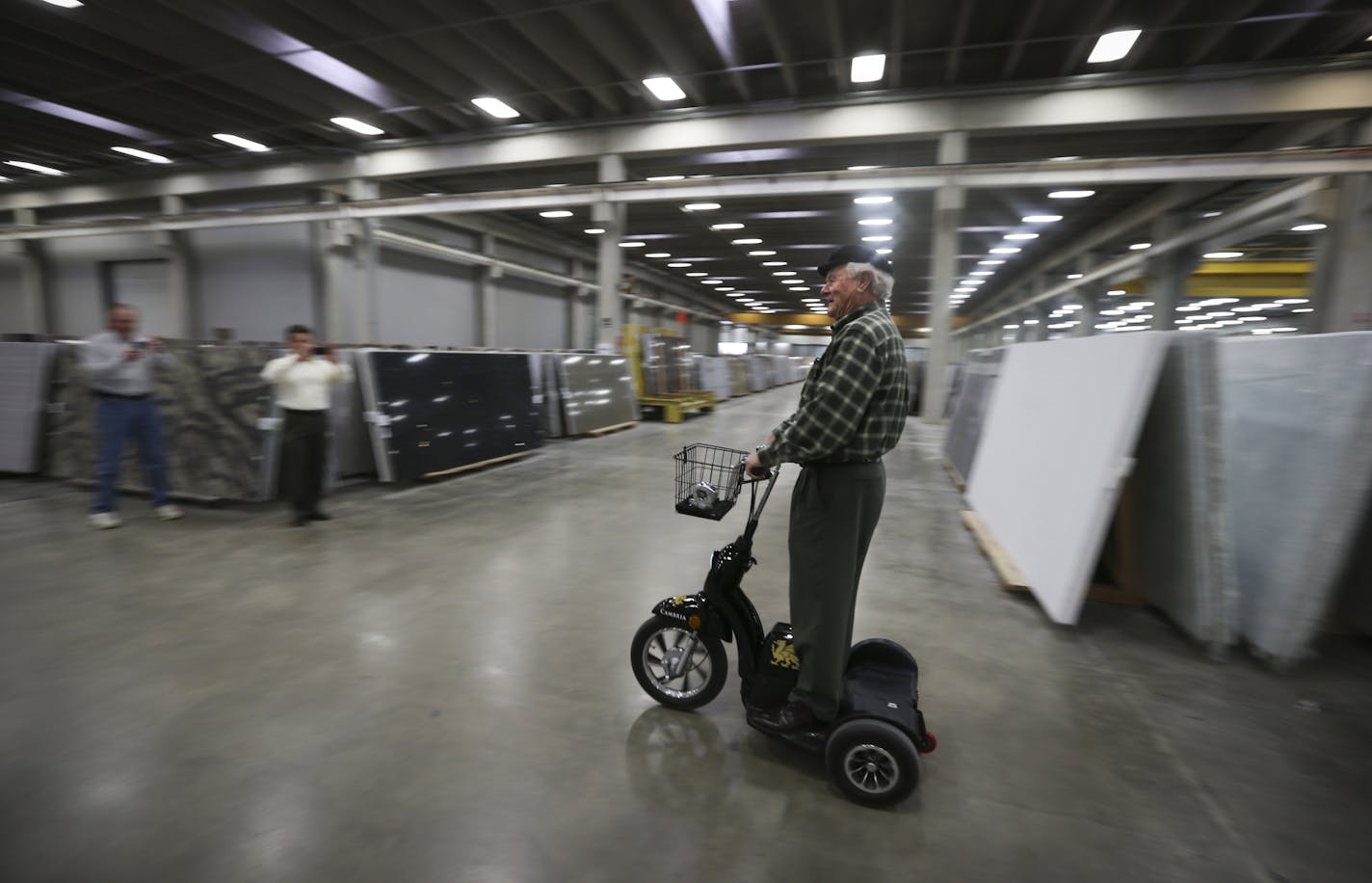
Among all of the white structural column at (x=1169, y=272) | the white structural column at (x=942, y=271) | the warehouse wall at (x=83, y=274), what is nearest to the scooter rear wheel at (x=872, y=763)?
the white structural column at (x=942, y=271)

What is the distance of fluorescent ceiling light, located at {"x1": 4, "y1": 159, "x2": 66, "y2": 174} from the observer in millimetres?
17016

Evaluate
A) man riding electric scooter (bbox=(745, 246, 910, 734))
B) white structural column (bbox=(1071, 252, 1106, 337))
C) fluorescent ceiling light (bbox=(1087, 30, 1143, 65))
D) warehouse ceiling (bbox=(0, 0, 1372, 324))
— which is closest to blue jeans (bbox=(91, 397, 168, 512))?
man riding electric scooter (bbox=(745, 246, 910, 734))

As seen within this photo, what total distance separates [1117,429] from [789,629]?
2.20m

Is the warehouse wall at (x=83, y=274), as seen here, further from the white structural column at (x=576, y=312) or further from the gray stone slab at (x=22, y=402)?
the gray stone slab at (x=22, y=402)

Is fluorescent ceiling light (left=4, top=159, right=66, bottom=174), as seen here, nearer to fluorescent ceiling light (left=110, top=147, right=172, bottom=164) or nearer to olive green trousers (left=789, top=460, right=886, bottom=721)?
fluorescent ceiling light (left=110, top=147, right=172, bottom=164)

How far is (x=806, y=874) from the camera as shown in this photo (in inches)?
68.7

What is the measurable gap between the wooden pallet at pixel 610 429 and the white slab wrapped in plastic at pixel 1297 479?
9.02m

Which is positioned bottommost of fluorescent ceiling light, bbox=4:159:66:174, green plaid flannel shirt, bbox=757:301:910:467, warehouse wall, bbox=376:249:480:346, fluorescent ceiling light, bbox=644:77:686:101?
green plaid flannel shirt, bbox=757:301:910:467

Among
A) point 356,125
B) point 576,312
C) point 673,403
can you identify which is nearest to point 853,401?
point 673,403

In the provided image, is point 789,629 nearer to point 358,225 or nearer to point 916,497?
point 916,497

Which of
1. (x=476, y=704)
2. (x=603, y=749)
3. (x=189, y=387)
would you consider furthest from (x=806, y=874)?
(x=189, y=387)

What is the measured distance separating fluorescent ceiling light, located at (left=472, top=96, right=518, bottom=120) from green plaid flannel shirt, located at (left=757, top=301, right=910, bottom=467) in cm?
1296

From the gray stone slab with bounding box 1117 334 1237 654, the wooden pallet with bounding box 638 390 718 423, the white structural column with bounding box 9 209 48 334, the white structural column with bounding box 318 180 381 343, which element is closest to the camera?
the gray stone slab with bounding box 1117 334 1237 654

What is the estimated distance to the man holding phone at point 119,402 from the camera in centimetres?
469
